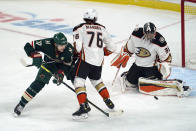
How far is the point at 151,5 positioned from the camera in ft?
28.1

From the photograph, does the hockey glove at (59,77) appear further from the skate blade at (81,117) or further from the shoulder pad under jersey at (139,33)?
the shoulder pad under jersey at (139,33)

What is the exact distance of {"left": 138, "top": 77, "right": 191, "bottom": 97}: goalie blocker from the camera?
15.1 feet

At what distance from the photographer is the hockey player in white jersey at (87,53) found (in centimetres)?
399

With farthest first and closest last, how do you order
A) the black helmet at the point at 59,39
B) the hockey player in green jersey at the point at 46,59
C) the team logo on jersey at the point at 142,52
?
1. the team logo on jersey at the point at 142,52
2. the hockey player in green jersey at the point at 46,59
3. the black helmet at the point at 59,39

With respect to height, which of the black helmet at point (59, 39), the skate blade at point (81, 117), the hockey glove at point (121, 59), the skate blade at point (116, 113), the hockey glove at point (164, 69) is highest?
the black helmet at point (59, 39)

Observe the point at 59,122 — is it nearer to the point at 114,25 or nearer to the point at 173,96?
the point at 173,96

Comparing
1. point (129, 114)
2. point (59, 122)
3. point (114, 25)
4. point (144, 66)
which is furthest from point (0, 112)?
point (114, 25)

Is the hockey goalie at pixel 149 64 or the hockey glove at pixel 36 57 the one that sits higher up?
the hockey glove at pixel 36 57

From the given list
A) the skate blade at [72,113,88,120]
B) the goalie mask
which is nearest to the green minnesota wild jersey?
the skate blade at [72,113,88,120]

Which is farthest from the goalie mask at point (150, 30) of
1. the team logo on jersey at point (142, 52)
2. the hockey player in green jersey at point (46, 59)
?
the hockey player in green jersey at point (46, 59)

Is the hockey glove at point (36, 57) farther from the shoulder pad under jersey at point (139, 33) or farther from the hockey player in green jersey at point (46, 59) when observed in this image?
the shoulder pad under jersey at point (139, 33)

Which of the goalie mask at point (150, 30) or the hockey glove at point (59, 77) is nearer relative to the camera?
the hockey glove at point (59, 77)

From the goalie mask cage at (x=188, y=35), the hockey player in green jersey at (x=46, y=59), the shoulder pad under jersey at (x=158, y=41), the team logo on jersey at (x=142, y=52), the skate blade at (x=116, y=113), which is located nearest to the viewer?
the hockey player in green jersey at (x=46, y=59)

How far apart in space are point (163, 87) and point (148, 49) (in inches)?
17.7
